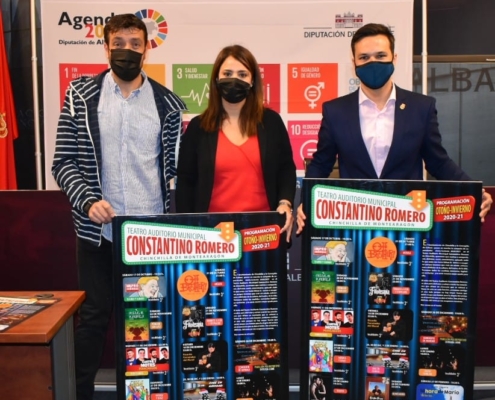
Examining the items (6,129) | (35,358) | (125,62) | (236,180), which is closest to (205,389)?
(35,358)

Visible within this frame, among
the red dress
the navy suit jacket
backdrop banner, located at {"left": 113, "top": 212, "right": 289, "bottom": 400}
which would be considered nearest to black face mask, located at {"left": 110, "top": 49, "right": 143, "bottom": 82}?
the red dress

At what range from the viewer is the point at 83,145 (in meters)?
2.33

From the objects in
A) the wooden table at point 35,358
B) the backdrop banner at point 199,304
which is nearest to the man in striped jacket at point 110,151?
the backdrop banner at point 199,304

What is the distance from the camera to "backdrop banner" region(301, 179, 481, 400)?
211cm

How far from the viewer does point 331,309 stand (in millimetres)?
2168

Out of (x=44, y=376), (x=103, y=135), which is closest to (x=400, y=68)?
(x=103, y=135)

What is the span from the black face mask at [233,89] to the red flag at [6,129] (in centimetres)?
222

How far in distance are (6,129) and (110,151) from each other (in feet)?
6.62

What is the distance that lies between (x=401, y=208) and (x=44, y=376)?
1301 mm

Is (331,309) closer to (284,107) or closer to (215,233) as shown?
(215,233)

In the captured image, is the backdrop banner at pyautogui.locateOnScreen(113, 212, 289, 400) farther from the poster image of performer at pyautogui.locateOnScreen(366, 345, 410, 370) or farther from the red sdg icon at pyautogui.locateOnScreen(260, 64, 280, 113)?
the red sdg icon at pyautogui.locateOnScreen(260, 64, 280, 113)

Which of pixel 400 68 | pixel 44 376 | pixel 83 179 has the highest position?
pixel 400 68

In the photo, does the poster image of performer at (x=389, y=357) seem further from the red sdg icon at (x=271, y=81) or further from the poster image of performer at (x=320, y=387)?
the red sdg icon at (x=271, y=81)

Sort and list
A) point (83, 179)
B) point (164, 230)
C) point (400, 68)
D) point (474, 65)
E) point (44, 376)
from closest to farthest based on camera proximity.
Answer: point (44, 376), point (164, 230), point (83, 179), point (400, 68), point (474, 65)
